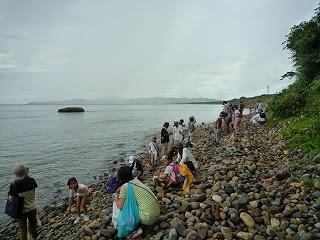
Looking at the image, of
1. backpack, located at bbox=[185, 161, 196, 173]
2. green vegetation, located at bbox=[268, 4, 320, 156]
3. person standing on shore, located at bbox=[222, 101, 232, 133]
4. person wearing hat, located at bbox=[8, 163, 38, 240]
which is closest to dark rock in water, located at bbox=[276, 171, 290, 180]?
green vegetation, located at bbox=[268, 4, 320, 156]

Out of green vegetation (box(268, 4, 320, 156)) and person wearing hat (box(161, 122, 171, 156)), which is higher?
green vegetation (box(268, 4, 320, 156))

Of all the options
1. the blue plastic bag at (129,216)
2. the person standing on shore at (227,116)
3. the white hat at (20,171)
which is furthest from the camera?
the person standing on shore at (227,116)

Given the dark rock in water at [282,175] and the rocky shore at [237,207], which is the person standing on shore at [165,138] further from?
the dark rock in water at [282,175]

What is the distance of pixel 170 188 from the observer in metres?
9.58

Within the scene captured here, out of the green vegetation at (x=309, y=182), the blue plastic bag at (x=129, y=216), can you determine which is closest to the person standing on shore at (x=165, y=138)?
the green vegetation at (x=309, y=182)

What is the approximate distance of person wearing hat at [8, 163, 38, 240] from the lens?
23.0ft

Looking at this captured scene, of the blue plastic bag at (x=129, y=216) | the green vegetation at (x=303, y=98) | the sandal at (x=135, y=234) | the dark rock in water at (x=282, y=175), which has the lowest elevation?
the sandal at (x=135, y=234)

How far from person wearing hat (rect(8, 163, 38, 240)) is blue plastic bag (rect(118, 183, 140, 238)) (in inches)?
99.2

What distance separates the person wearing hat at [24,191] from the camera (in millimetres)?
6998

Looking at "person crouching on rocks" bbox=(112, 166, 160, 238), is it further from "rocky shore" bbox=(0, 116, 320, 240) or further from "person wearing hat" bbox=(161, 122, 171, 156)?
"person wearing hat" bbox=(161, 122, 171, 156)

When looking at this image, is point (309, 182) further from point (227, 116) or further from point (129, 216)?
point (227, 116)

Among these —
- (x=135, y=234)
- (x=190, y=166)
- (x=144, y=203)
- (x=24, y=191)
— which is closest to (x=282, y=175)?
(x=190, y=166)

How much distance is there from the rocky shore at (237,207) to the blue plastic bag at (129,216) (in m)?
0.43

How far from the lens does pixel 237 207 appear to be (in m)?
7.07
